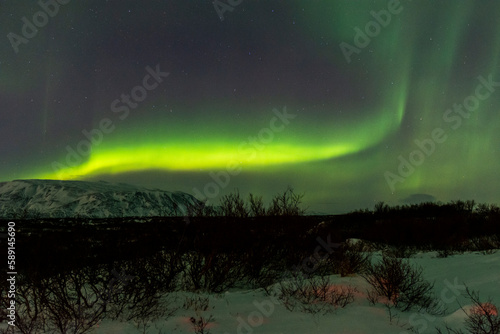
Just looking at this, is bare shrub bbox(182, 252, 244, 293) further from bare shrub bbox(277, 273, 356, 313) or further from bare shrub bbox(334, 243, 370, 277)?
bare shrub bbox(334, 243, 370, 277)

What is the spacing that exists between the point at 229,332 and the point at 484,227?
33.7 meters

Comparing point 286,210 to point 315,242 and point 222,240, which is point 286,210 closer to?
point 315,242

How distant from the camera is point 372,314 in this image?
331 inches

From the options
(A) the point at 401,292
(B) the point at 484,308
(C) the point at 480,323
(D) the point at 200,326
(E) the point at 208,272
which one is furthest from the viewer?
(E) the point at 208,272

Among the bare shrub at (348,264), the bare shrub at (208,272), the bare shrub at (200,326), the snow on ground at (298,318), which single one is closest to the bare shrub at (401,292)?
the snow on ground at (298,318)

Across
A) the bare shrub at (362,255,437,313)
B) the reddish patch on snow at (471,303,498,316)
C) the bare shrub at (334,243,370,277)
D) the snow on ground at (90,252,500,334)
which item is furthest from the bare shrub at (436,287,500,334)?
the bare shrub at (334,243,370,277)

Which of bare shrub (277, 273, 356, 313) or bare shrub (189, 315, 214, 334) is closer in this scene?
bare shrub (189, 315, 214, 334)

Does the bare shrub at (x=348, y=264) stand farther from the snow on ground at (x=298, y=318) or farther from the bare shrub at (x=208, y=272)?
Answer: the bare shrub at (x=208, y=272)

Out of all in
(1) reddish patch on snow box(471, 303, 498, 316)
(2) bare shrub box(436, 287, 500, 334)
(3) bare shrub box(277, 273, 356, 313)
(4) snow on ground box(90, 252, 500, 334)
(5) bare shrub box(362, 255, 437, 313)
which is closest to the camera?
(2) bare shrub box(436, 287, 500, 334)

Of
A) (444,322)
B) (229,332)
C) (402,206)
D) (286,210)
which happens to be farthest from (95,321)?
(402,206)

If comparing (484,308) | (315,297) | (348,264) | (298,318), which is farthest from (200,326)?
(348,264)

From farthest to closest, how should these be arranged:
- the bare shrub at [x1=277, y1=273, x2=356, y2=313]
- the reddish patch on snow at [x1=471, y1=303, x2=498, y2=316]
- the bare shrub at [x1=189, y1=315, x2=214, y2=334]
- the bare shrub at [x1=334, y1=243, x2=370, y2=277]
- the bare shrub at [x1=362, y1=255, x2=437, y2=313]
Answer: the bare shrub at [x1=334, y1=243, x2=370, y2=277], the bare shrub at [x1=362, y1=255, x2=437, y2=313], the bare shrub at [x1=277, y1=273, x2=356, y2=313], the reddish patch on snow at [x1=471, y1=303, x2=498, y2=316], the bare shrub at [x1=189, y1=315, x2=214, y2=334]

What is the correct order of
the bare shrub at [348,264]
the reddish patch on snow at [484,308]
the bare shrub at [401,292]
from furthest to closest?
the bare shrub at [348,264] → the bare shrub at [401,292] → the reddish patch on snow at [484,308]

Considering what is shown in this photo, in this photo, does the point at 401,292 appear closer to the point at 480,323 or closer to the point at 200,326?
the point at 480,323
